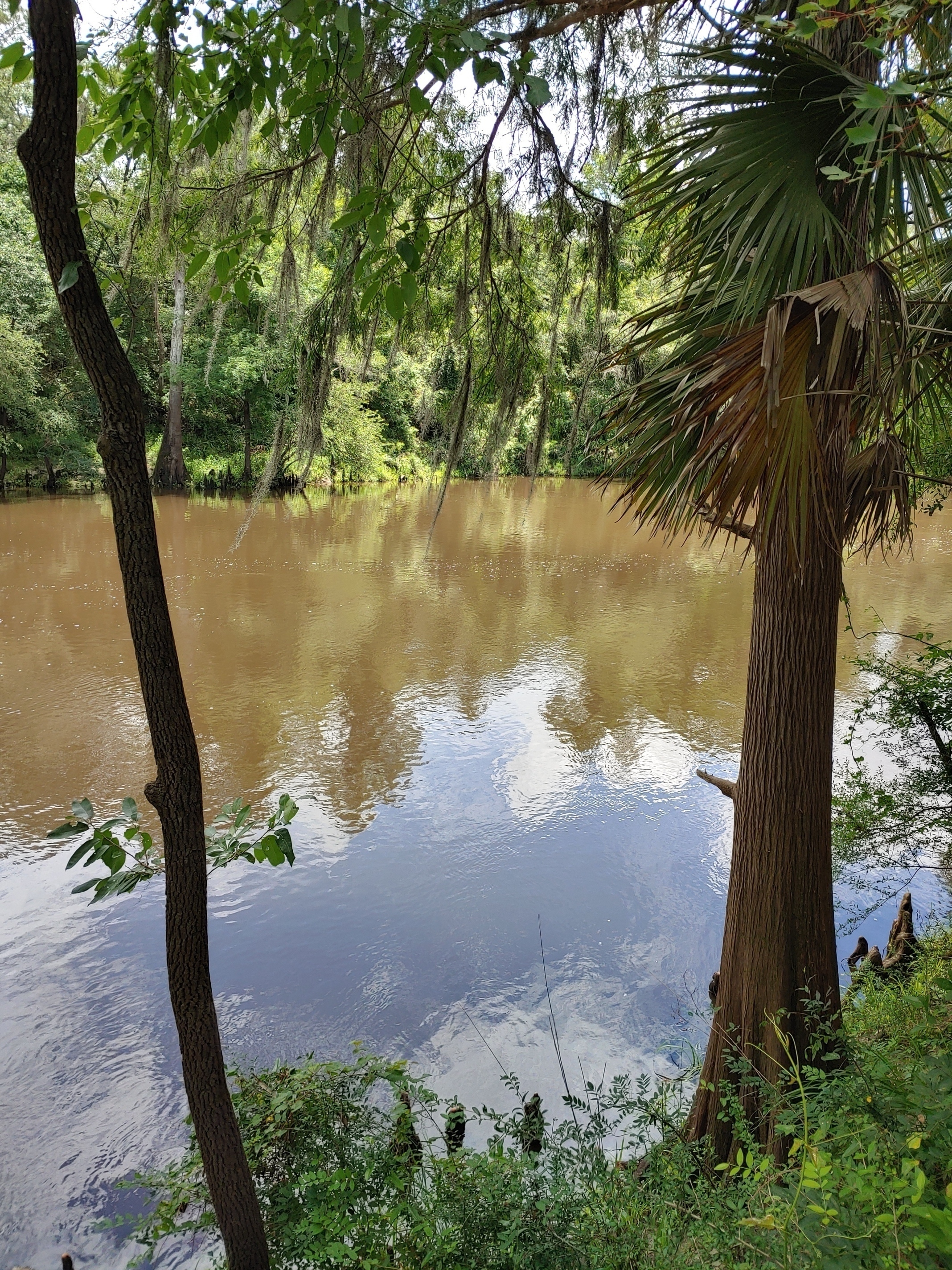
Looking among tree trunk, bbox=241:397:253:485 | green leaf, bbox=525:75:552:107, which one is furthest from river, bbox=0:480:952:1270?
tree trunk, bbox=241:397:253:485

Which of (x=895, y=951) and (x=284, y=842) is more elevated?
(x=284, y=842)

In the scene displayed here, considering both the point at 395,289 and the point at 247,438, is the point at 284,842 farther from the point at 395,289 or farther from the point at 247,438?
the point at 247,438

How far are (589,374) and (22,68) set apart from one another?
2689 millimetres

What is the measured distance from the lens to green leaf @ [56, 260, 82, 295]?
5.74 ft

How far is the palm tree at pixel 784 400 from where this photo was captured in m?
2.30

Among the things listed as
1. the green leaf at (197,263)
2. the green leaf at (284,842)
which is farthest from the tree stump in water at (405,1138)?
the green leaf at (197,263)

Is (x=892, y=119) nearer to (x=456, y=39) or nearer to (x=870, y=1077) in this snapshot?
(x=456, y=39)

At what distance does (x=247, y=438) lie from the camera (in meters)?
23.7

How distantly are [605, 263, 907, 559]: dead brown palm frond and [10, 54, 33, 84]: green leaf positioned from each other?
5.65 feet

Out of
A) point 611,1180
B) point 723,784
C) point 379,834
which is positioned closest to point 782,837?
point 723,784

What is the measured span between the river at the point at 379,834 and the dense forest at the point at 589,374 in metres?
0.68

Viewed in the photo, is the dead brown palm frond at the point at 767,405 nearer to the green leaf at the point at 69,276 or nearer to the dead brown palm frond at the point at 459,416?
the dead brown palm frond at the point at 459,416

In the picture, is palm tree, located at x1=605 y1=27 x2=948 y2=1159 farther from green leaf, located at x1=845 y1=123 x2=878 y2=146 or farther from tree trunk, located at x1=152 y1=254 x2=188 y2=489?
tree trunk, located at x1=152 y1=254 x2=188 y2=489

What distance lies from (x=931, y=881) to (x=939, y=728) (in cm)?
188
